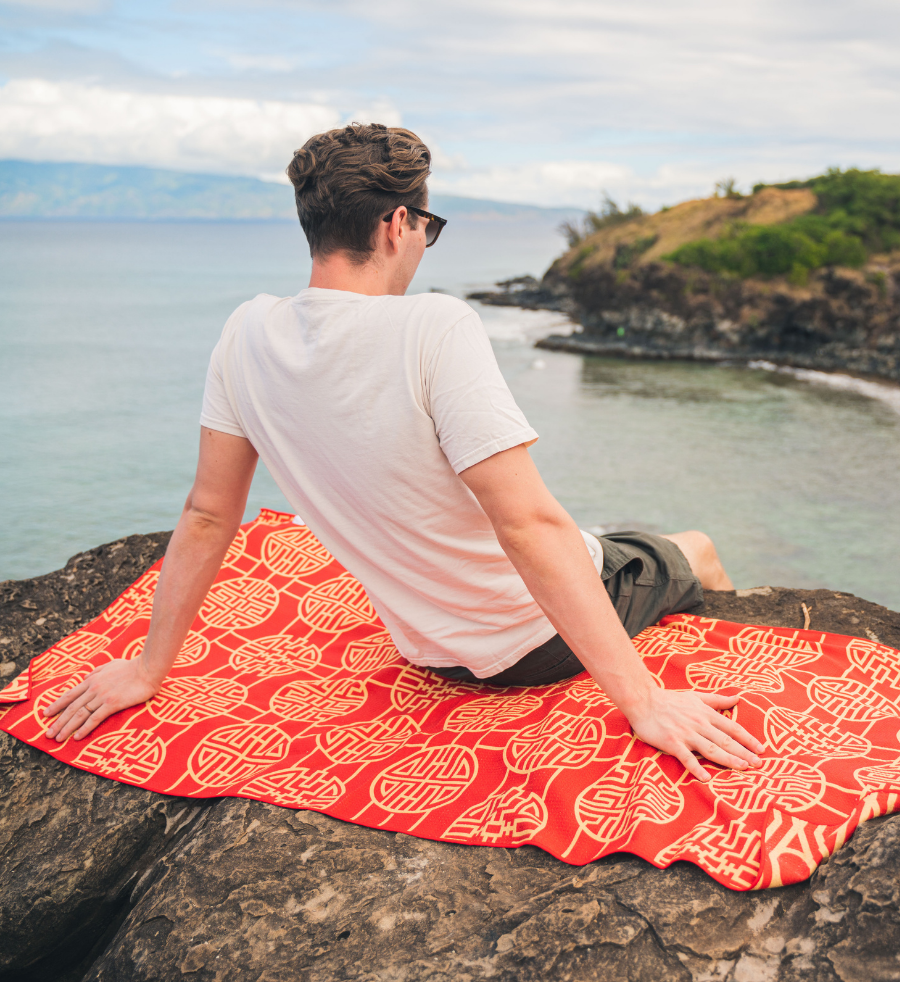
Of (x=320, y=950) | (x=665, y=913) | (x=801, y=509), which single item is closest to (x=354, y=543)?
(x=320, y=950)

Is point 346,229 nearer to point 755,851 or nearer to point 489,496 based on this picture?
point 489,496

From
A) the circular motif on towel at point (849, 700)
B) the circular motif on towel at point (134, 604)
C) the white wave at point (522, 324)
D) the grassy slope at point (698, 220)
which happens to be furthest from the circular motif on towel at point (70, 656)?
the grassy slope at point (698, 220)

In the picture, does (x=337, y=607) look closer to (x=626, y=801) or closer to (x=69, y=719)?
(x=69, y=719)

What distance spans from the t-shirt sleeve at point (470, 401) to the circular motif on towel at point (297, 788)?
89 cm

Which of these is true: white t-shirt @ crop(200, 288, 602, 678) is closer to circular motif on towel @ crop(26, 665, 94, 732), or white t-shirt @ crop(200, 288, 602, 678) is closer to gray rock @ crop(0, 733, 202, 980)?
gray rock @ crop(0, 733, 202, 980)

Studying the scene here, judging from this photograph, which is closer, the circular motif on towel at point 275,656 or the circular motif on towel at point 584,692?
the circular motif on towel at point 584,692

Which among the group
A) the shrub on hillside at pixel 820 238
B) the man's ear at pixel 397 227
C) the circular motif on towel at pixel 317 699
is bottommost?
the circular motif on towel at pixel 317 699

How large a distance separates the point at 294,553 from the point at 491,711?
144 cm

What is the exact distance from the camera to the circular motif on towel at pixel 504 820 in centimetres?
172

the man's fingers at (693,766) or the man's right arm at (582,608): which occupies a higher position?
the man's right arm at (582,608)

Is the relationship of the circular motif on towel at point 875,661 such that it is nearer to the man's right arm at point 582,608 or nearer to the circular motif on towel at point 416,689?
the man's right arm at point 582,608

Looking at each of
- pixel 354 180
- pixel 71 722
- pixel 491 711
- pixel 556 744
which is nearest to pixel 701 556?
pixel 491 711

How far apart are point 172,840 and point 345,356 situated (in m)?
1.37

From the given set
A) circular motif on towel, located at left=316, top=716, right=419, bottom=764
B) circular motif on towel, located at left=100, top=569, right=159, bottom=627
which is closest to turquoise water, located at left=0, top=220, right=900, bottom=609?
circular motif on towel, located at left=100, top=569, right=159, bottom=627
